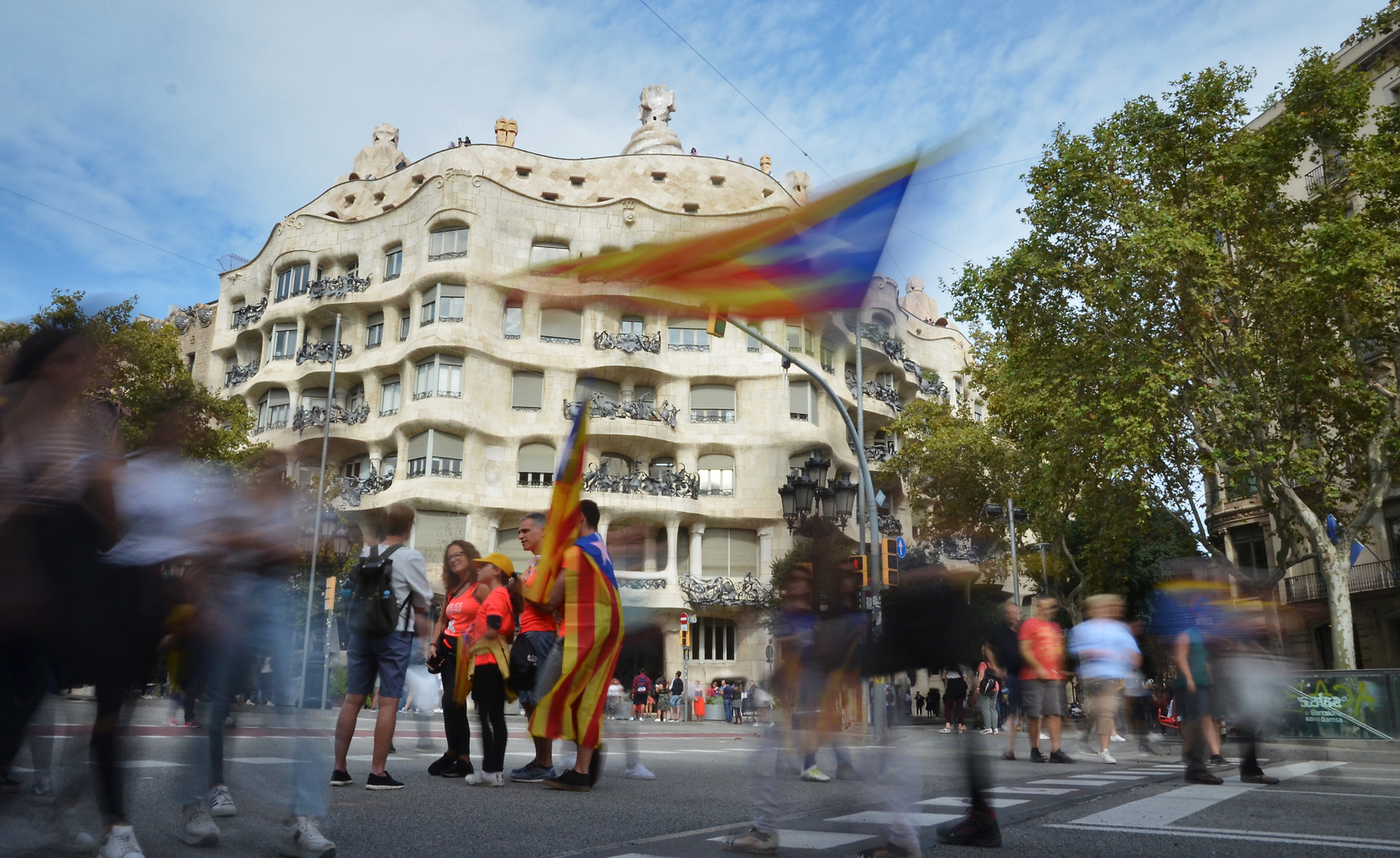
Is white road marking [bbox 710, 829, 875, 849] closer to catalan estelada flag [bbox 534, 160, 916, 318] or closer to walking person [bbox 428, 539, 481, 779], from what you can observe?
catalan estelada flag [bbox 534, 160, 916, 318]

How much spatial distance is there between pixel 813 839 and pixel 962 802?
2.05m

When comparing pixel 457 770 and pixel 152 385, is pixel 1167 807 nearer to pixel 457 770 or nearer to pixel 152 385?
pixel 457 770

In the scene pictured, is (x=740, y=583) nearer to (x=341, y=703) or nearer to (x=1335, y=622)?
(x=1335, y=622)

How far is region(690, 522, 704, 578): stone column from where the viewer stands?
4203cm

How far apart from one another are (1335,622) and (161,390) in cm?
3287

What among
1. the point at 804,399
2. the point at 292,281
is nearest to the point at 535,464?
the point at 804,399

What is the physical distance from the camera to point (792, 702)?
5355 millimetres

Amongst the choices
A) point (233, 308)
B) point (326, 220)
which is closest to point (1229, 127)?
point (326, 220)

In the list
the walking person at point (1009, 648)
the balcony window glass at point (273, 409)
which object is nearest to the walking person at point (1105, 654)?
the walking person at point (1009, 648)

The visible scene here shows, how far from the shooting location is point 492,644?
7746mm

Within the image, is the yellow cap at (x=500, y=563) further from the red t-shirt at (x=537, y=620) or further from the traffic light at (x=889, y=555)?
the traffic light at (x=889, y=555)

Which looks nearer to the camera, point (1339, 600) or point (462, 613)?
point (462, 613)

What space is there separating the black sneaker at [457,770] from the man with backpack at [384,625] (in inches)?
46.5

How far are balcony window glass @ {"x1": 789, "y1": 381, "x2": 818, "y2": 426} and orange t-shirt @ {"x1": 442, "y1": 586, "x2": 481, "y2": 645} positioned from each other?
33.9m
